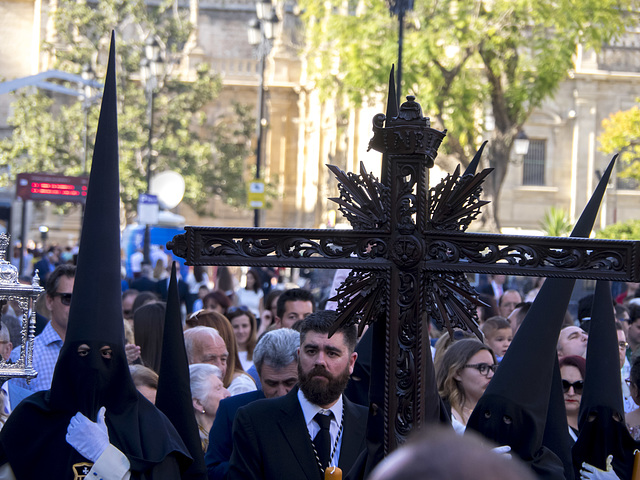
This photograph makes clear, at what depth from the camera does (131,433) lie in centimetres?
409

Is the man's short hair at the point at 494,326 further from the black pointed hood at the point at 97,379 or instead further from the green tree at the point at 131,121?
the green tree at the point at 131,121

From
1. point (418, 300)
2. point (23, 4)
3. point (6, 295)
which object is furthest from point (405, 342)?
point (23, 4)

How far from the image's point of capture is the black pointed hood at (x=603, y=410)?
4453 mm

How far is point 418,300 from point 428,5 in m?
18.2

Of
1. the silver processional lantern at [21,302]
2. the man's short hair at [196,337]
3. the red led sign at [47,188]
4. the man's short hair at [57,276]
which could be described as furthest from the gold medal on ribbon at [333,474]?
the red led sign at [47,188]

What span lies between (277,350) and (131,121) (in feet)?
112

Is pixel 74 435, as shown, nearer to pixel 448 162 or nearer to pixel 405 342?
pixel 405 342

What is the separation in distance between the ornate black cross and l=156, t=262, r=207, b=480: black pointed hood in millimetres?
847

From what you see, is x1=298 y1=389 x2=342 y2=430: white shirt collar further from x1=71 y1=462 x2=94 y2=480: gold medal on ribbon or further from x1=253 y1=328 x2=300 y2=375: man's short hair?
x1=253 y1=328 x2=300 y2=375: man's short hair

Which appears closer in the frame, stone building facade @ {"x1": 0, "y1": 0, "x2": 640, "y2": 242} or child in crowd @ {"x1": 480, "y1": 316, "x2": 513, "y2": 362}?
child in crowd @ {"x1": 480, "y1": 316, "x2": 513, "y2": 362}

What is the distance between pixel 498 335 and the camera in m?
7.78

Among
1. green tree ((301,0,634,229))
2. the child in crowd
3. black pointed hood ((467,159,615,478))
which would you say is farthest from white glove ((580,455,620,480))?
green tree ((301,0,634,229))

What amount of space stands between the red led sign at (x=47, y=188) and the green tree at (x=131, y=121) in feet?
60.2

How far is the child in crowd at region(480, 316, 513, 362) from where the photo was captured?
7734mm
